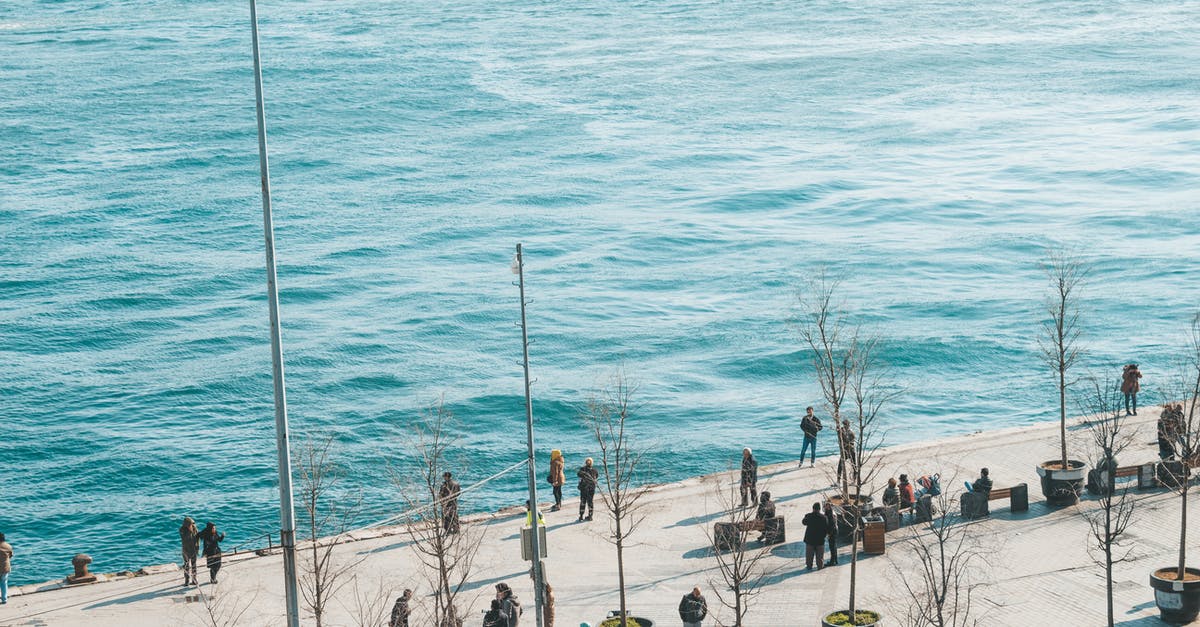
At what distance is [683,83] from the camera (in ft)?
391

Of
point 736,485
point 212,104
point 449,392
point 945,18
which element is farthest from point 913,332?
point 945,18

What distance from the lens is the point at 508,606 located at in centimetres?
2622

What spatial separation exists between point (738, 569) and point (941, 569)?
3445 millimetres

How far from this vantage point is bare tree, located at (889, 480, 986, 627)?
25.7 meters

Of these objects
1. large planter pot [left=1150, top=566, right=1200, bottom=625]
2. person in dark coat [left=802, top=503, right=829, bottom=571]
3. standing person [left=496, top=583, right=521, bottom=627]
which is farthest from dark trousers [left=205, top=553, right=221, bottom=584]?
large planter pot [left=1150, top=566, right=1200, bottom=625]

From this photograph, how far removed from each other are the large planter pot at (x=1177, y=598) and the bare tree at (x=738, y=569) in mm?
6851

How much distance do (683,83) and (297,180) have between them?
36.4 m

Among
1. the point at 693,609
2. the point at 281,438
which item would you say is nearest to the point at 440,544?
the point at 693,609

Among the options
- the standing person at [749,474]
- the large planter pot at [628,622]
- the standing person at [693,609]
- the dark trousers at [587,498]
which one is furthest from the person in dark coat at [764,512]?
the large planter pot at [628,622]

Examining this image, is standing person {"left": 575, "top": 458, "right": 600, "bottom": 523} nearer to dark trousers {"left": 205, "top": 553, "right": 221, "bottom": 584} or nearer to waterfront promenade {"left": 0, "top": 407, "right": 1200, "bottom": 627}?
waterfront promenade {"left": 0, "top": 407, "right": 1200, "bottom": 627}

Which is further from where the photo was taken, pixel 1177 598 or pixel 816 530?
pixel 816 530

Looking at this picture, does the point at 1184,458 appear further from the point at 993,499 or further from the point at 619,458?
the point at 619,458

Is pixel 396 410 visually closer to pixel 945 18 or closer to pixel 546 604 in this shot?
pixel 546 604

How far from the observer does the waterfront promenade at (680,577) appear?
27.9 metres
